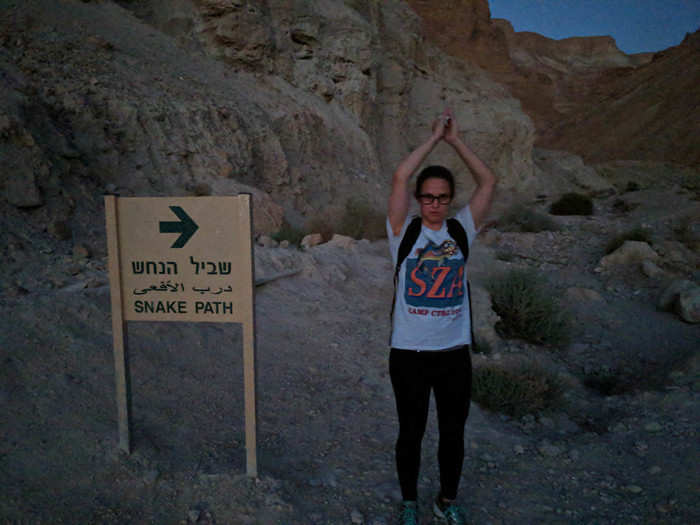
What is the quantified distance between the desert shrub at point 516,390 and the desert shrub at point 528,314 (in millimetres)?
1575

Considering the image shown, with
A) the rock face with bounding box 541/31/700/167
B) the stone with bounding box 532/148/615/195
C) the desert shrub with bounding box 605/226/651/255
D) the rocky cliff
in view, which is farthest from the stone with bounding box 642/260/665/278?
the rock face with bounding box 541/31/700/167

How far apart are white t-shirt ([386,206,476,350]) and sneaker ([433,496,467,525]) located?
894 mm

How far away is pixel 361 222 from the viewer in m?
9.98

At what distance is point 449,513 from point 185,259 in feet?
6.04

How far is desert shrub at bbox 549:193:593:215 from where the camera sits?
1695cm

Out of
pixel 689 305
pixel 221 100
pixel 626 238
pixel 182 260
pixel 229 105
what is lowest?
pixel 689 305

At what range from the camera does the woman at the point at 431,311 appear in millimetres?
2053

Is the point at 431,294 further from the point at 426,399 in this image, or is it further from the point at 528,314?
the point at 528,314

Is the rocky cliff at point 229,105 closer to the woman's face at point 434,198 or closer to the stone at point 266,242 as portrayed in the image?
the stone at point 266,242

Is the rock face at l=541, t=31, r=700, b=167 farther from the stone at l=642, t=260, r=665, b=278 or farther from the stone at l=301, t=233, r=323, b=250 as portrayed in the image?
the stone at l=301, t=233, r=323, b=250

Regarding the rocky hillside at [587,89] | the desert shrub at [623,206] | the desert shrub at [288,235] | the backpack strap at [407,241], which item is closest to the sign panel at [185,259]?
the backpack strap at [407,241]

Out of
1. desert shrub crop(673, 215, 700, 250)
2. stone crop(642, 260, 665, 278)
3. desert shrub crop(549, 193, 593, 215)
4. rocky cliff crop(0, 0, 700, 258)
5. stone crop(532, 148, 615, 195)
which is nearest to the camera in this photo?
rocky cliff crop(0, 0, 700, 258)

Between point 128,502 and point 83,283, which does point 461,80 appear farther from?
point 128,502

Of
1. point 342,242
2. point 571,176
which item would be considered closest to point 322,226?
point 342,242
